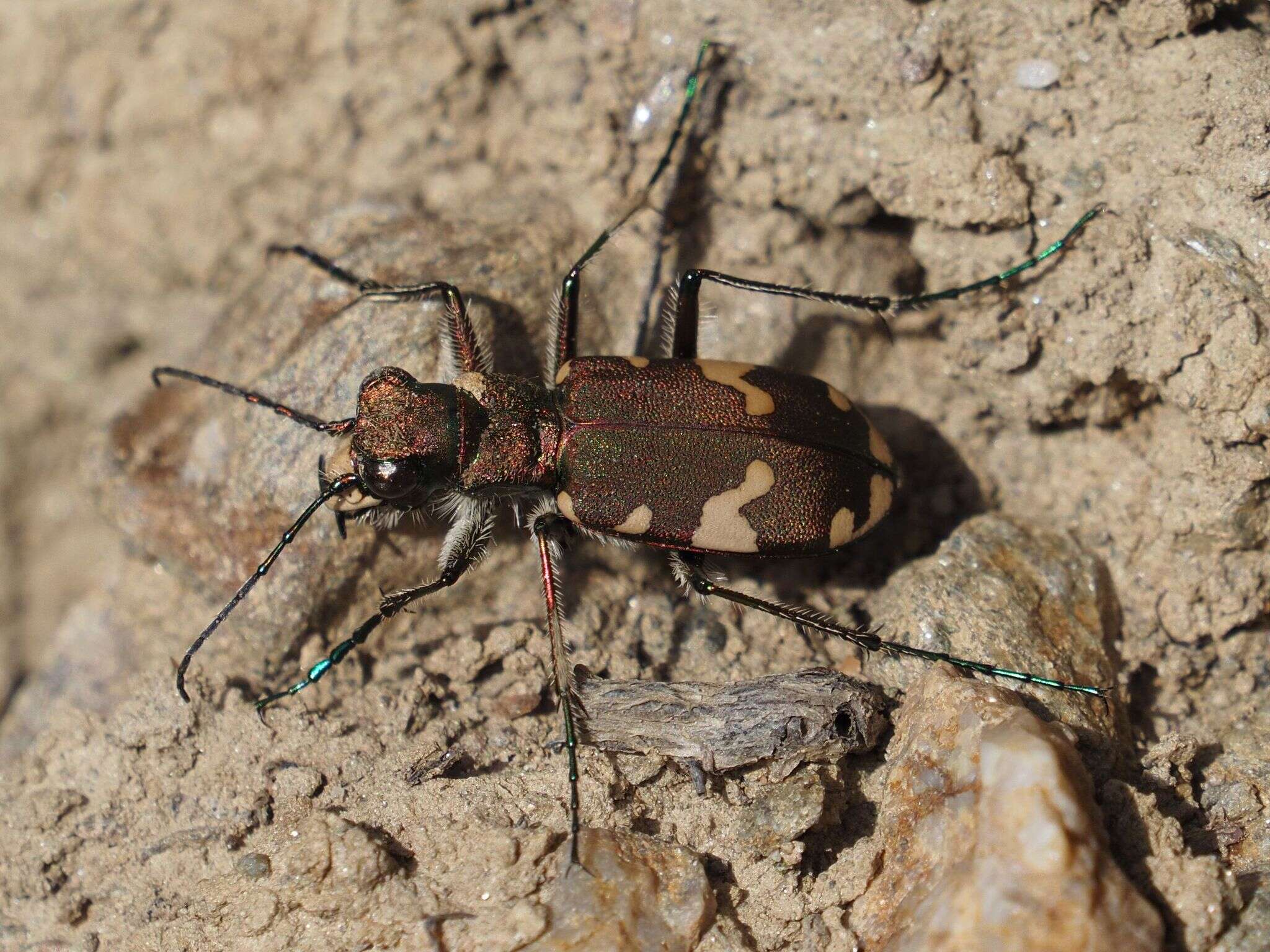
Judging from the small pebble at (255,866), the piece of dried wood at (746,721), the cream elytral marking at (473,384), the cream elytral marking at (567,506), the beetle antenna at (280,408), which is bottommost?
the small pebble at (255,866)

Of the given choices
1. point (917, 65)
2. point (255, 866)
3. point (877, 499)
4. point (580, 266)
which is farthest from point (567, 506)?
point (917, 65)

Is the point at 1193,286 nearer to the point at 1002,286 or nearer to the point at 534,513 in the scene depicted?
the point at 1002,286

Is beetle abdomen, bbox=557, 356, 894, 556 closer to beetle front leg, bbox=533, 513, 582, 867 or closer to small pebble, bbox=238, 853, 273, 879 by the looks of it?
beetle front leg, bbox=533, 513, 582, 867

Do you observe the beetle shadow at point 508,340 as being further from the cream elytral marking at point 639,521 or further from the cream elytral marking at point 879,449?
the cream elytral marking at point 879,449

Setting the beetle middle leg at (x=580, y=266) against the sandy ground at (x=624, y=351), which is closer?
the sandy ground at (x=624, y=351)

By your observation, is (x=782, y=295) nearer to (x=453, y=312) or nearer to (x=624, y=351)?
(x=624, y=351)

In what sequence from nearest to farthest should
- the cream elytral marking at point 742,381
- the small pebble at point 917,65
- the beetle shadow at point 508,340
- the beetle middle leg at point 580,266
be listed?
1. the cream elytral marking at point 742,381
2. the small pebble at point 917,65
3. the beetle middle leg at point 580,266
4. the beetle shadow at point 508,340

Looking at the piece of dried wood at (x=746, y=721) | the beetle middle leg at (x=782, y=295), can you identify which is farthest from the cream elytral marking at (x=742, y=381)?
the piece of dried wood at (x=746, y=721)
